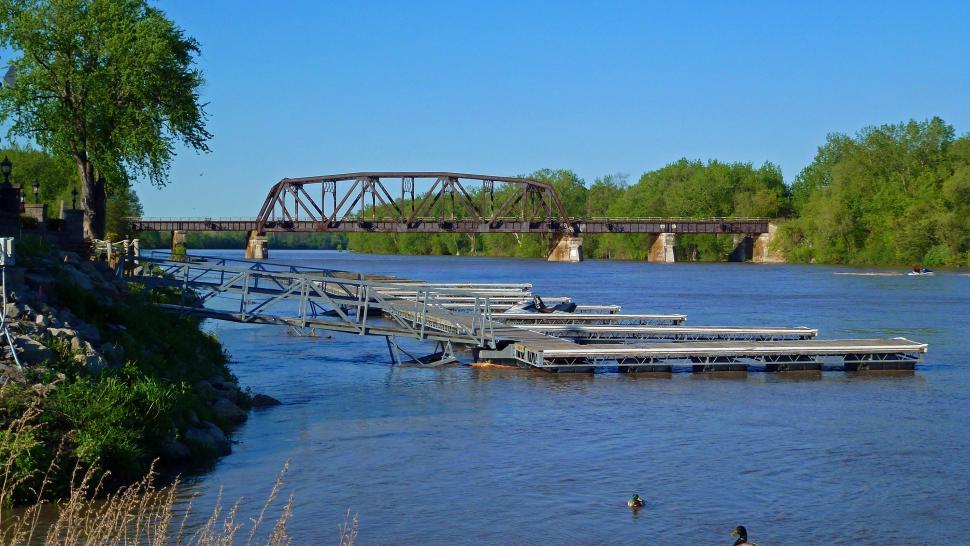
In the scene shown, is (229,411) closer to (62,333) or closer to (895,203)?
(62,333)

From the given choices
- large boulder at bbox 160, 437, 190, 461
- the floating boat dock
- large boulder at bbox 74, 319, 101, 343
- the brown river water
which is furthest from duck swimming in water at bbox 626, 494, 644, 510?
the floating boat dock

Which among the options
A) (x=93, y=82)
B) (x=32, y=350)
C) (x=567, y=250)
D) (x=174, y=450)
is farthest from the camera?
(x=567, y=250)

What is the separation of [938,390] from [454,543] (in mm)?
19065

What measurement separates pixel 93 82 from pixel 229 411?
26845 mm

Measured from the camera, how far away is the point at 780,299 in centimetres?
6781

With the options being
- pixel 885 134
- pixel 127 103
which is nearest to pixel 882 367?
pixel 127 103

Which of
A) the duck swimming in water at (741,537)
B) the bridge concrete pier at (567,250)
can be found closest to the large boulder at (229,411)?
the duck swimming in water at (741,537)

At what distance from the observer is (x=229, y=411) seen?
22.4m

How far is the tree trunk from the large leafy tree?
108 millimetres

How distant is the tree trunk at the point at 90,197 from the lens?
156 ft

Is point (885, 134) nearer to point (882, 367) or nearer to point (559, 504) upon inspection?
point (882, 367)

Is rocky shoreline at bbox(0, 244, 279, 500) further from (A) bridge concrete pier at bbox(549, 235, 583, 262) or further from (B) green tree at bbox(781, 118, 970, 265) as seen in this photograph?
(A) bridge concrete pier at bbox(549, 235, 583, 262)

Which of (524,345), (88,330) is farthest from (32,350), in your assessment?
(524,345)

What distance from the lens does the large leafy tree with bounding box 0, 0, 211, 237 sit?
146ft
